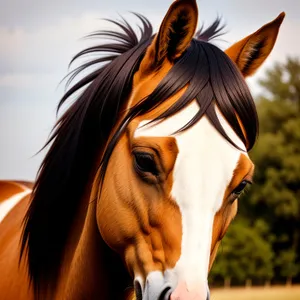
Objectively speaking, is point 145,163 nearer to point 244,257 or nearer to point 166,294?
point 166,294

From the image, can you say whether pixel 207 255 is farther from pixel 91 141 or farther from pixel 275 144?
pixel 275 144

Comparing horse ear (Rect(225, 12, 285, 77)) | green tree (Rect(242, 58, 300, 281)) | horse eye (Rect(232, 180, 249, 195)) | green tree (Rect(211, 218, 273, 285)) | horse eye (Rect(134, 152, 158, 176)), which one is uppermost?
horse ear (Rect(225, 12, 285, 77))

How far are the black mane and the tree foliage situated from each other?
43.2 ft

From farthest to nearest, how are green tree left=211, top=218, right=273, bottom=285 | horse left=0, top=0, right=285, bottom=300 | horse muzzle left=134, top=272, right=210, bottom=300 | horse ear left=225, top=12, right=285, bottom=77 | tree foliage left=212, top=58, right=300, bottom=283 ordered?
tree foliage left=212, top=58, right=300, bottom=283 → green tree left=211, top=218, right=273, bottom=285 → horse ear left=225, top=12, right=285, bottom=77 → horse left=0, top=0, right=285, bottom=300 → horse muzzle left=134, top=272, right=210, bottom=300

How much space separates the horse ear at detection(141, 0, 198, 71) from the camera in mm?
1396

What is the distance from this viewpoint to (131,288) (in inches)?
58.1

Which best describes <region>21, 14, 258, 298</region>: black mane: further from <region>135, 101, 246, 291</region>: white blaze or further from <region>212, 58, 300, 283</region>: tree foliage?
<region>212, 58, 300, 283</region>: tree foliage

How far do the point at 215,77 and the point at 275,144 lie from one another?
15493 millimetres

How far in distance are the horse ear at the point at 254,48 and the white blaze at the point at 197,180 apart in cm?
27

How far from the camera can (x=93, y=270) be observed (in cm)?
145

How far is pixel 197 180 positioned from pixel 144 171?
0.42ft

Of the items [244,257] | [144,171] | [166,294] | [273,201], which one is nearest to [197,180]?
[144,171]

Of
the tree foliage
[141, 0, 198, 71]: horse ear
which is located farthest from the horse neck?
the tree foliage

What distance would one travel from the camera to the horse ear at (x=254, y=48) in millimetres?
1540
